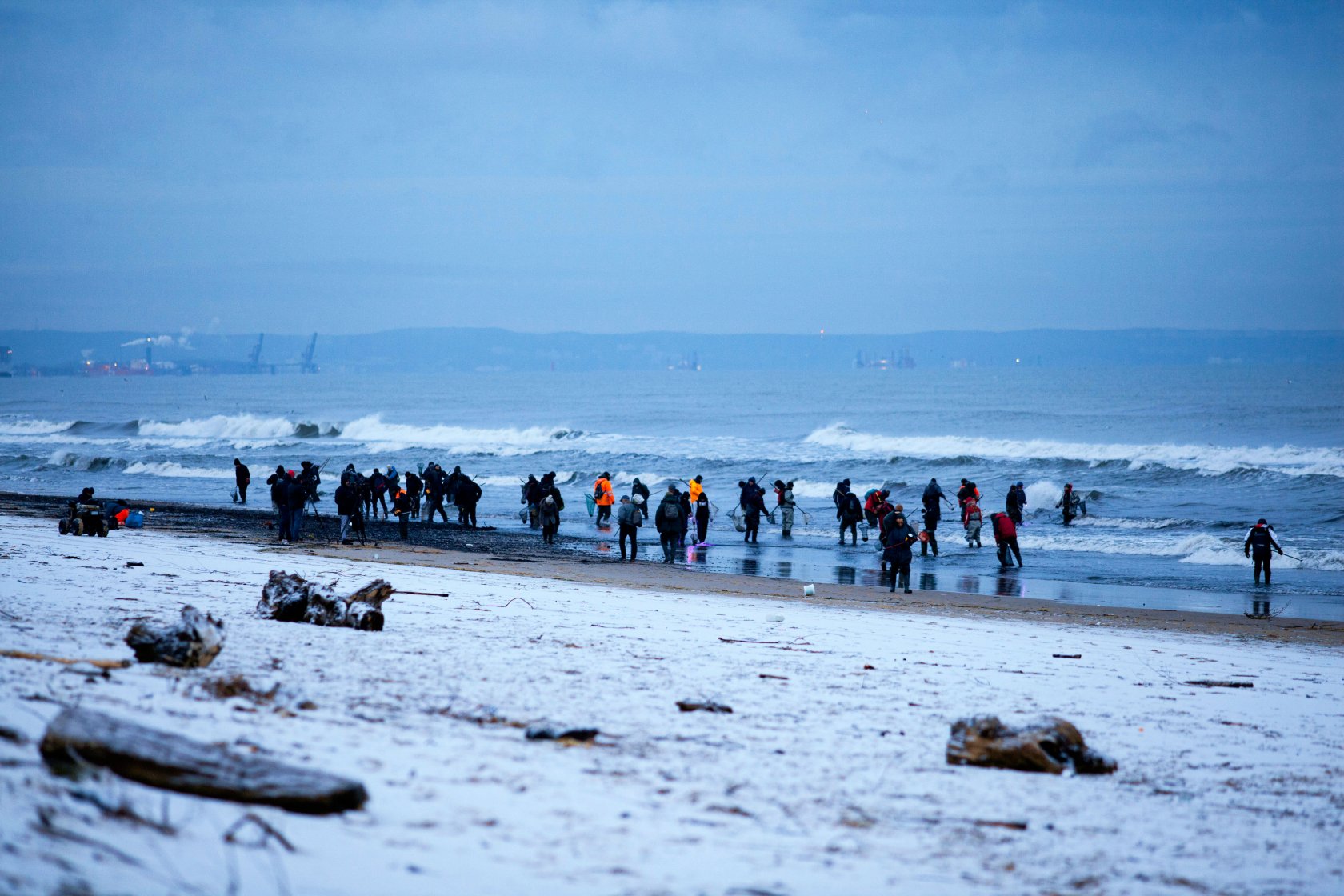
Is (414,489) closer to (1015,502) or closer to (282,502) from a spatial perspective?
(282,502)

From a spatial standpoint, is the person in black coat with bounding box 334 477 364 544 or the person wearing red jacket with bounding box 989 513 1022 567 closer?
the person in black coat with bounding box 334 477 364 544

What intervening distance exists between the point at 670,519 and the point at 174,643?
44.6ft

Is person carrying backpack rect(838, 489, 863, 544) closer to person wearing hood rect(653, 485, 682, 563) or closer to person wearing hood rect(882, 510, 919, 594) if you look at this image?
person wearing hood rect(653, 485, 682, 563)

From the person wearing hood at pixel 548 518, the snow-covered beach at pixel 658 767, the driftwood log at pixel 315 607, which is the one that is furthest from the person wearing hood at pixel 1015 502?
the driftwood log at pixel 315 607

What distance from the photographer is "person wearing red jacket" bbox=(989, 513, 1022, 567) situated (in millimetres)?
20188

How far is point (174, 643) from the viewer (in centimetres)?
602

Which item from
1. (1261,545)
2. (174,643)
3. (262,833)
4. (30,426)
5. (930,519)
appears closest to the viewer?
(262,833)

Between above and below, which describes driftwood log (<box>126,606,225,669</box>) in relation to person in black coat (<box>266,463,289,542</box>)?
below

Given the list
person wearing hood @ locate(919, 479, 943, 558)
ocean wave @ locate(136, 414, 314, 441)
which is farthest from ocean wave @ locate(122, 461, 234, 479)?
person wearing hood @ locate(919, 479, 943, 558)

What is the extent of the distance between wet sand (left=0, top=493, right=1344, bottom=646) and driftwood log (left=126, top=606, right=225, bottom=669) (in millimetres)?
9150

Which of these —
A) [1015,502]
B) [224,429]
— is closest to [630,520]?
[1015,502]

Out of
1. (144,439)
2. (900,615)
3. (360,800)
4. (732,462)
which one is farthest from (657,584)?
(144,439)

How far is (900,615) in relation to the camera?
1296cm

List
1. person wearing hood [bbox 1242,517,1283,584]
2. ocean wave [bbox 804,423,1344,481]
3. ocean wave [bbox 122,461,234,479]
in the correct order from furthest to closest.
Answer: ocean wave [bbox 122,461,234,479]
ocean wave [bbox 804,423,1344,481]
person wearing hood [bbox 1242,517,1283,584]
